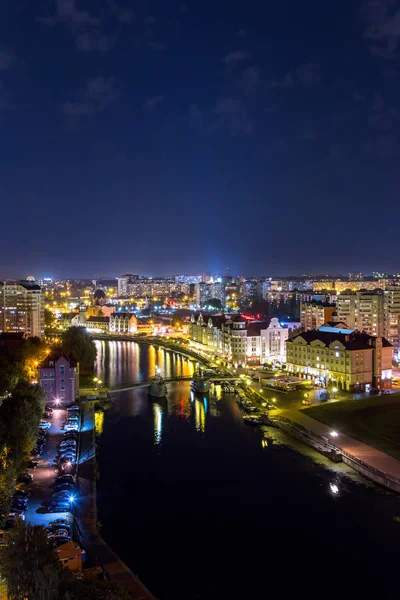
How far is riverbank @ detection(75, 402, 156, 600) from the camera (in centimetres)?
561

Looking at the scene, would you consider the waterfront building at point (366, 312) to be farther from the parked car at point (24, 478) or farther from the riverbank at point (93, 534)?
the parked car at point (24, 478)

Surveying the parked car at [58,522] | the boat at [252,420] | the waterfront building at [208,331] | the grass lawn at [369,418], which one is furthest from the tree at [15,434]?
the waterfront building at [208,331]

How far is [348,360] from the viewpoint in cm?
1501

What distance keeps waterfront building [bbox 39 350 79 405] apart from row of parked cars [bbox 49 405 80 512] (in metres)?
1.96

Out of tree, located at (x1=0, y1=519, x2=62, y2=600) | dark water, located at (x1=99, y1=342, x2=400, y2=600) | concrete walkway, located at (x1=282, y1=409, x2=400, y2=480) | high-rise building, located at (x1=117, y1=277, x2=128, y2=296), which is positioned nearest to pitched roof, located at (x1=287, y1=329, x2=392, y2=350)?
concrete walkway, located at (x1=282, y1=409, x2=400, y2=480)

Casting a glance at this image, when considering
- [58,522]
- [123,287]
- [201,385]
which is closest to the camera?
[58,522]

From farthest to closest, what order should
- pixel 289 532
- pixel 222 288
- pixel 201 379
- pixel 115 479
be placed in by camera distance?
1. pixel 222 288
2. pixel 201 379
3. pixel 115 479
4. pixel 289 532

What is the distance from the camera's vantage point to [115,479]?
348 inches

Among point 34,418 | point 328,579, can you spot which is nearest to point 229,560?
point 328,579

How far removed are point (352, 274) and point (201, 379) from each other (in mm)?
80908

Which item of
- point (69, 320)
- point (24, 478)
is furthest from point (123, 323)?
point (24, 478)

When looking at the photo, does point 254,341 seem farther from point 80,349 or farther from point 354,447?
point 354,447

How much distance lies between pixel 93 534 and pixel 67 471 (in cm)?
194

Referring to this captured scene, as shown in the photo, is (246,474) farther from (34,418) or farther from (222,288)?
(222,288)
